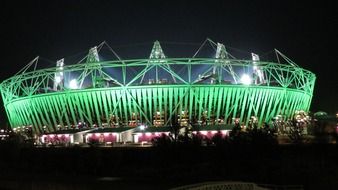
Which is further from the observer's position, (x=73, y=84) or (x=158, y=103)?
(x=73, y=84)

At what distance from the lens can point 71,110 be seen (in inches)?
2483

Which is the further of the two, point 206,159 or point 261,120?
point 261,120

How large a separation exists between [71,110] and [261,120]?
89.7 ft

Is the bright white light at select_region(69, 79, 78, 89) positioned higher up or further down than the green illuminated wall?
higher up

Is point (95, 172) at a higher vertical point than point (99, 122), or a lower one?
higher

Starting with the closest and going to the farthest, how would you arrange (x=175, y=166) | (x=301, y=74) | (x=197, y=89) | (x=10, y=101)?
(x=175, y=166) → (x=197, y=89) → (x=301, y=74) → (x=10, y=101)

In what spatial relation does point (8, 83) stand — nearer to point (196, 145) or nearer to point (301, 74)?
point (301, 74)

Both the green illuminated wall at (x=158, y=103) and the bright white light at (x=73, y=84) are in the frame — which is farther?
the bright white light at (x=73, y=84)

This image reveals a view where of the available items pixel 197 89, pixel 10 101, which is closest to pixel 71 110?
pixel 10 101

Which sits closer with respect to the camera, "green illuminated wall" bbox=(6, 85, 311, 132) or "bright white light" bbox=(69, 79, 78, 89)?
"green illuminated wall" bbox=(6, 85, 311, 132)

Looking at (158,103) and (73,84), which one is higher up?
(73,84)

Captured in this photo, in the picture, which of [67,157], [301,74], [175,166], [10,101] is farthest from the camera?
[10,101]

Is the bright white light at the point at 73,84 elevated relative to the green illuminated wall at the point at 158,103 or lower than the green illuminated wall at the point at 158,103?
elevated

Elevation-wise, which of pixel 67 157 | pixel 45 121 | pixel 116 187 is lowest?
pixel 45 121
